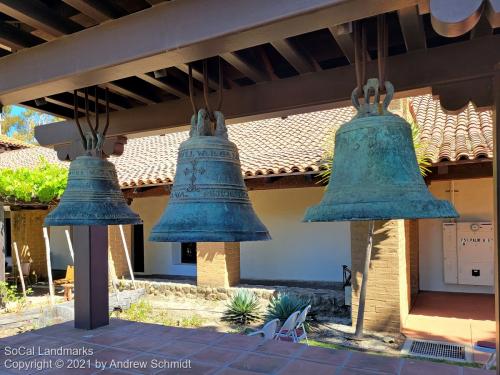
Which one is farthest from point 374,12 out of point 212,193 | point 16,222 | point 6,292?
point 16,222

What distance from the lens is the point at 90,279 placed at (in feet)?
12.6

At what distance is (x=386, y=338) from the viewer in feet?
20.2

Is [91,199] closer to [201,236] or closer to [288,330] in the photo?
[201,236]

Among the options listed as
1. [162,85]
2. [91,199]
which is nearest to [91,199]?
[91,199]

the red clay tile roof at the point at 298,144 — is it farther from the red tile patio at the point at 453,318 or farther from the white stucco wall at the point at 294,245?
the red tile patio at the point at 453,318

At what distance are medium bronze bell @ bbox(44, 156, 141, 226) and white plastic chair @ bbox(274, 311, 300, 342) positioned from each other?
3.23 meters

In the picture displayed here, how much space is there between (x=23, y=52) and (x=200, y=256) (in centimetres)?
734

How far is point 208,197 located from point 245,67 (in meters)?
1.09

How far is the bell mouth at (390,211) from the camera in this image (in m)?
1.41

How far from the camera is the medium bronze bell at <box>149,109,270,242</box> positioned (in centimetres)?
176

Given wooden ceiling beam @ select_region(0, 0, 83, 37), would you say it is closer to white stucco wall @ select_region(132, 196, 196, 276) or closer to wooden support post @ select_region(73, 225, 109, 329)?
wooden support post @ select_region(73, 225, 109, 329)

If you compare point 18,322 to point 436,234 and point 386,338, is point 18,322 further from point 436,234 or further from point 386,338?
point 436,234

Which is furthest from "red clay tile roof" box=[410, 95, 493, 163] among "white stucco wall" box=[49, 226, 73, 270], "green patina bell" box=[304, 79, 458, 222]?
"white stucco wall" box=[49, 226, 73, 270]

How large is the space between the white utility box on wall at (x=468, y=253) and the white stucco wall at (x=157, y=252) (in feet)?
20.8
